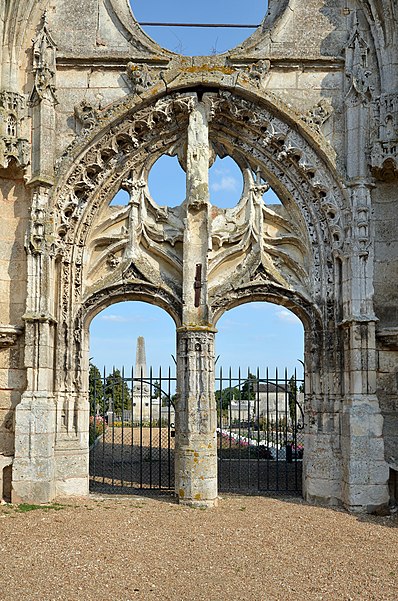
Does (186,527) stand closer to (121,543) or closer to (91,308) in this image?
(121,543)

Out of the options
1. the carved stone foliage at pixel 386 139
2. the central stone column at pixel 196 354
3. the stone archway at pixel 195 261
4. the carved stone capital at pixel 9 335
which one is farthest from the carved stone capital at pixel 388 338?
the carved stone capital at pixel 9 335

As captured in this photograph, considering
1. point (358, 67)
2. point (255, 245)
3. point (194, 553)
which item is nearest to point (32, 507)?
point (194, 553)

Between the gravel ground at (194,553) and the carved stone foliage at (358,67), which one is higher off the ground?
the carved stone foliage at (358,67)

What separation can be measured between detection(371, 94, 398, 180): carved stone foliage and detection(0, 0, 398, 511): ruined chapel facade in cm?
3

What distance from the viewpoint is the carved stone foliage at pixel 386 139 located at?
932cm

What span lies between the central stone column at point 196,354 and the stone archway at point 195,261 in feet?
0.06

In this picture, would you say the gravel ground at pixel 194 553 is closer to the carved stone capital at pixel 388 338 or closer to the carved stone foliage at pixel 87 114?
the carved stone capital at pixel 388 338

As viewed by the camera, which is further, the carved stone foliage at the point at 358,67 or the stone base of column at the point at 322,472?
the carved stone foliage at the point at 358,67

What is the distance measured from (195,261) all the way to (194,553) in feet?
14.1

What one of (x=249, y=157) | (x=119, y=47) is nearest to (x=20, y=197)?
(x=119, y=47)

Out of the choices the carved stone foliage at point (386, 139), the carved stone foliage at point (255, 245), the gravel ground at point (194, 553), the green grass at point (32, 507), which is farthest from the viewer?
the carved stone foliage at point (255, 245)

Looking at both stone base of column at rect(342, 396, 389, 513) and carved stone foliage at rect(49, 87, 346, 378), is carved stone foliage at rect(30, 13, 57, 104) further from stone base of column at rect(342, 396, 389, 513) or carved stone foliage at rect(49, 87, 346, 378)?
stone base of column at rect(342, 396, 389, 513)

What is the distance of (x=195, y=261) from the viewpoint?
9688mm

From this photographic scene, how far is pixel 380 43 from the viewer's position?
9750 millimetres
